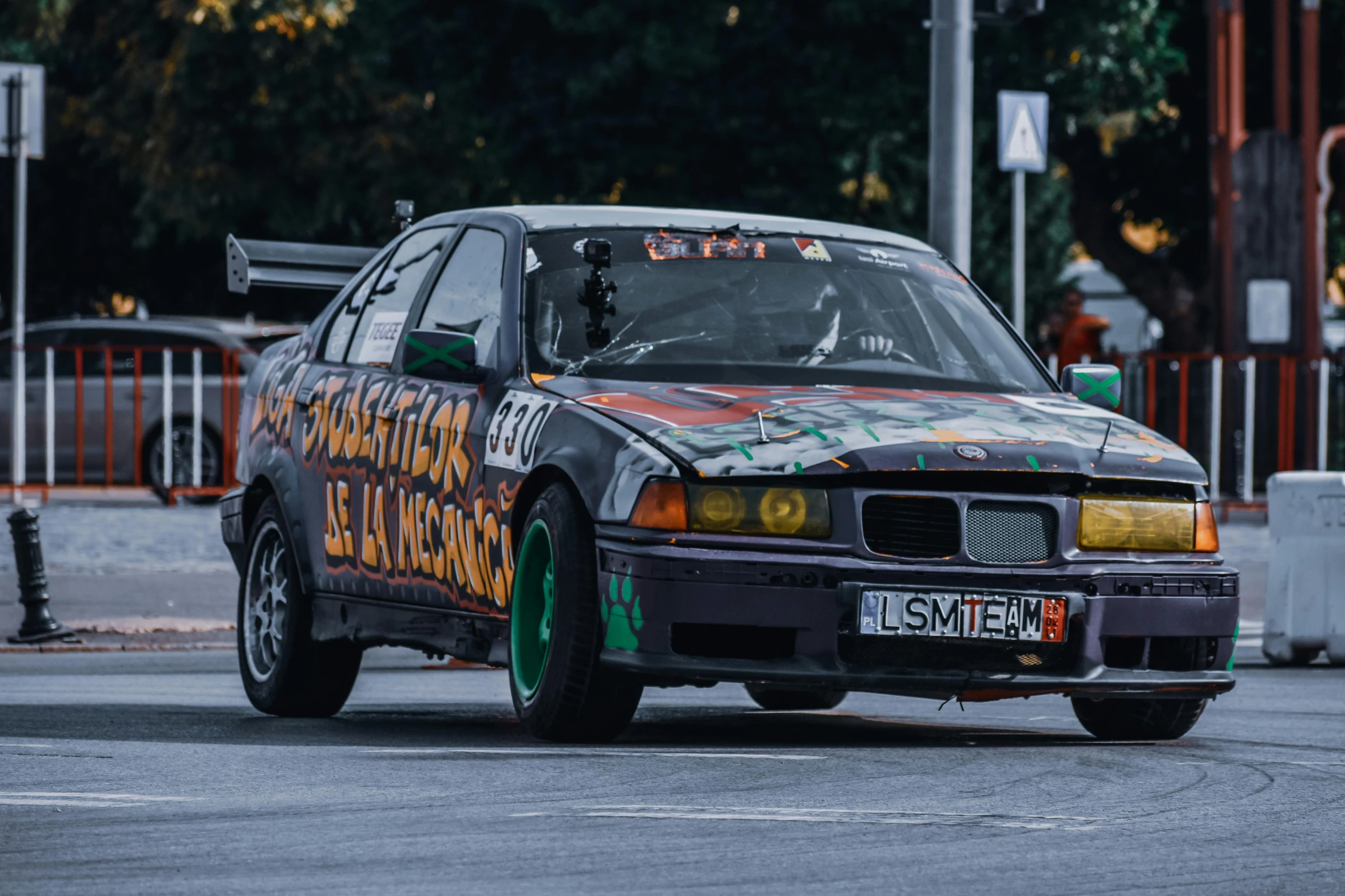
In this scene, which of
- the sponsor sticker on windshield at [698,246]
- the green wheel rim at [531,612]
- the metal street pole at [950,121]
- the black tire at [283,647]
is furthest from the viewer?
the metal street pole at [950,121]

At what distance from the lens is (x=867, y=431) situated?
722 centimetres

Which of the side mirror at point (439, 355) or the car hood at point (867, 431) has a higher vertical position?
the side mirror at point (439, 355)

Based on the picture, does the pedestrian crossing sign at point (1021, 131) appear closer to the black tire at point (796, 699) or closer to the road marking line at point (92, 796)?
the black tire at point (796, 699)

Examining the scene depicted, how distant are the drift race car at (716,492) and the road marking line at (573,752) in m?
0.12

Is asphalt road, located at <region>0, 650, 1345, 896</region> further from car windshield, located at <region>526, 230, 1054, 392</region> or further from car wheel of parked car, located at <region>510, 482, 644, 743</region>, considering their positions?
car windshield, located at <region>526, 230, 1054, 392</region>

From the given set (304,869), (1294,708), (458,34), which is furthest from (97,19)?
(304,869)

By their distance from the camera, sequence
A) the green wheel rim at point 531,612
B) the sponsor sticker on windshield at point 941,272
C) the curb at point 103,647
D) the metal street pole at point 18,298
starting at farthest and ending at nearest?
the metal street pole at point 18,298
the curb at point 103,647
the sponsor sticker on windshield at point 941,272
the green wheel rim at point 531,612

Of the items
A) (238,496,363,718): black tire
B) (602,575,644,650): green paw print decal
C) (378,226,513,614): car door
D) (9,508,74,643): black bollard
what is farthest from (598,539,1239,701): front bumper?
(9,508,74,643): black bollard

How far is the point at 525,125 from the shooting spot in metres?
27.6

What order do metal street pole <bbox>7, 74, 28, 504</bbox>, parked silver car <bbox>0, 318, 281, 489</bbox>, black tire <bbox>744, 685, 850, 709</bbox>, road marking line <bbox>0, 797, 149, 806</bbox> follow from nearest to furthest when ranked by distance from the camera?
road marking line <bbox>0, 797, 149, 806</bbox> < black tire <bbox>744, 685, 850, 709</bbox> < metal street pole <bbox>7, 74, 28, 504</bbox> < parked silver car <bbox>0, 318, 281, 489</bbox>

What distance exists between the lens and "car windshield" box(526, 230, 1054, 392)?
26.2ft

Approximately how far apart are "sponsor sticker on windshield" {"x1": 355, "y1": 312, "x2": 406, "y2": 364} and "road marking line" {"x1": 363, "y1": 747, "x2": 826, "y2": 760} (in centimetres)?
165

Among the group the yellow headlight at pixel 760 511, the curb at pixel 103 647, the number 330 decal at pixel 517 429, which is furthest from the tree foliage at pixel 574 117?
the yellow headlight at pixel 760 511

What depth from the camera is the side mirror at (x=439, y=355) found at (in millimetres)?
Result: 7945
